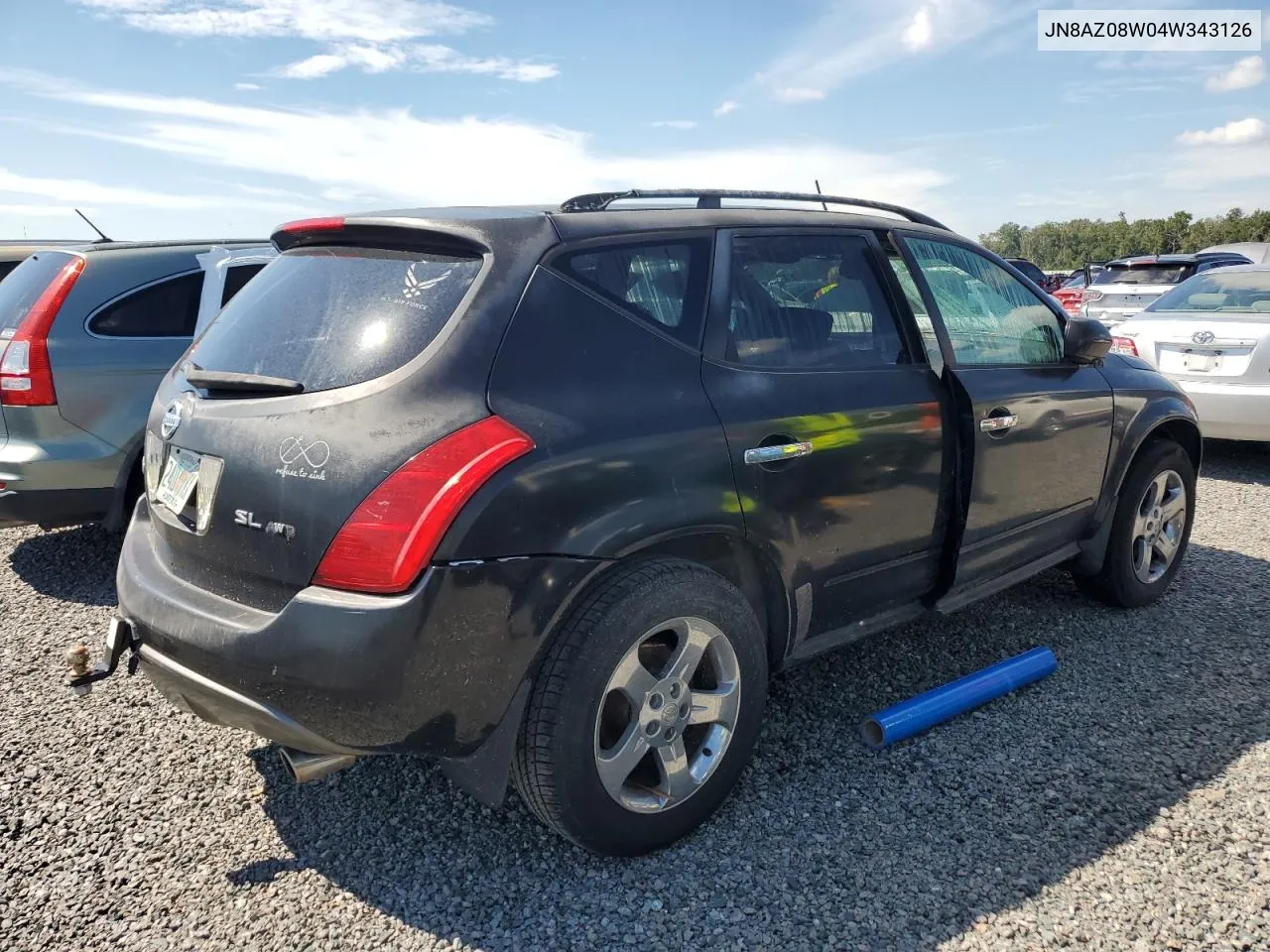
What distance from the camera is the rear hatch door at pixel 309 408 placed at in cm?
212

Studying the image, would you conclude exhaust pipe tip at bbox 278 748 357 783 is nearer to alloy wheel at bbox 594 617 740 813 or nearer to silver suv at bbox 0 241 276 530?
alloy wheel at bbox 594 617 740 813

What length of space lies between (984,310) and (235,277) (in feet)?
13.1

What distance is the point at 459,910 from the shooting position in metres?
2.36

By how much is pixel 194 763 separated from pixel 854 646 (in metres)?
2.57

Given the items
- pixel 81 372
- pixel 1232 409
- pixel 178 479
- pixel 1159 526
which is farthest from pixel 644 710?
pixel 1232 409

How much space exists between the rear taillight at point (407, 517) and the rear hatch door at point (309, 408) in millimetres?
33

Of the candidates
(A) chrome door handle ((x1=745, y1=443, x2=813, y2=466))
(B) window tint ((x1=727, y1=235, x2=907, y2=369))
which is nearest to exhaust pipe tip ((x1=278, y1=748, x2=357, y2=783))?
(A) chrome door handle ((x1=745, y1=443, x2=813, y2=466))

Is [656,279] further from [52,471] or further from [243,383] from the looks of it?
[52,471]

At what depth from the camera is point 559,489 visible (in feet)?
7.18

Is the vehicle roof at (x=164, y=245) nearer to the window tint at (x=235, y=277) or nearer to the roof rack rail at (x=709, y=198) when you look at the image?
the window tint at (x=235, y=277)

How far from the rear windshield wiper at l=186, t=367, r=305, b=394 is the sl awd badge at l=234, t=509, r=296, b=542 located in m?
0.33

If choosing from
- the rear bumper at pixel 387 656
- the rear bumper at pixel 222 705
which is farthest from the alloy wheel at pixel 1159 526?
the rear bumper at pixel 222 705

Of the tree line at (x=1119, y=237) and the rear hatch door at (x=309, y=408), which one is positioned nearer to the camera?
the rear hatch door at (x=309, y=408)

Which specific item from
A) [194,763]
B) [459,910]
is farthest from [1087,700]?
[194,763]
